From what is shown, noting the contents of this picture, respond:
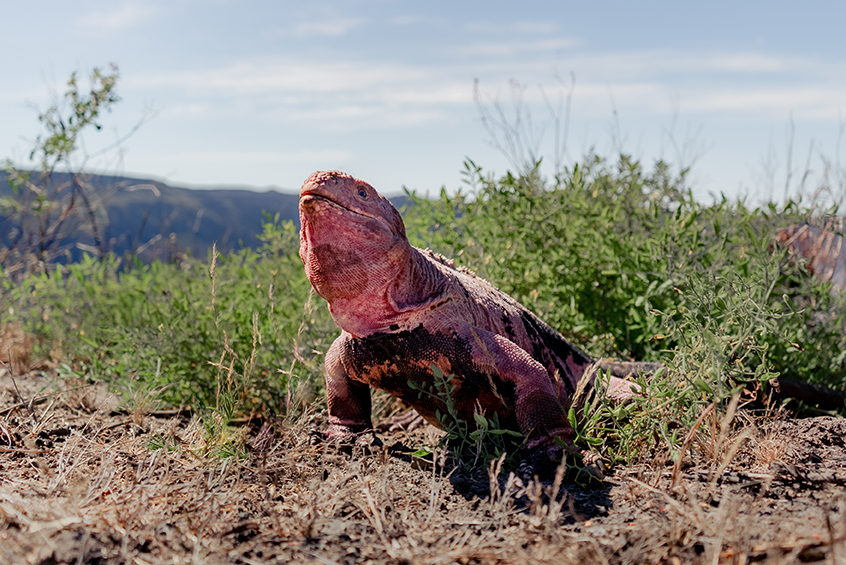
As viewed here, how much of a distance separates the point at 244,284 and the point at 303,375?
1501 millimetres

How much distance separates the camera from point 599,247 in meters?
5.09

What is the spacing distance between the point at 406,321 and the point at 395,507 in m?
0.91

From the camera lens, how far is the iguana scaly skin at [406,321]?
300cm

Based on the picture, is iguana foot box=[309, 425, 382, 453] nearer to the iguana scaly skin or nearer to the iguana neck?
the iguana scaly skin

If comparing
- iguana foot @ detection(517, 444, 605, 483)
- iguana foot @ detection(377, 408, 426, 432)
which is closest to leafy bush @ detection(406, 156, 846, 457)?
iguana foot @ detection(517, 444, 605, 483)

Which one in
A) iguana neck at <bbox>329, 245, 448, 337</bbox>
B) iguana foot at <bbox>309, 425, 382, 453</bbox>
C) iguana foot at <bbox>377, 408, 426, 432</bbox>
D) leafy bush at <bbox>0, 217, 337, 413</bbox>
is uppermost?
iguana neck at <bbox>329, 245, 448, 337</bbox>

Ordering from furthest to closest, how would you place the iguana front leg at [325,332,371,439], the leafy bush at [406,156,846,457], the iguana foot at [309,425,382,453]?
the leafy bush at [406,156,846,457] < the iguana front leg at [325,332,371,439] < the iguana foot at [309,425,382,453]

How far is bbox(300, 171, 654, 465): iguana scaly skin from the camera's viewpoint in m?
3.00

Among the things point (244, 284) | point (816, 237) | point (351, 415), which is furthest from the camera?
point (816, 237)

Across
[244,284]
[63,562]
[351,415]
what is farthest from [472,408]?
[244,284]

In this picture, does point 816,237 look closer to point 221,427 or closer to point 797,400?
point 797,400

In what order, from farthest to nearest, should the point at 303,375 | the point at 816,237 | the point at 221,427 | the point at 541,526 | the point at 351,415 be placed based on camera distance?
1. the point at 816,237
2. the point at 303,375
3. the point at 351,415
4. the point at 221,427
5. the point at 541,526

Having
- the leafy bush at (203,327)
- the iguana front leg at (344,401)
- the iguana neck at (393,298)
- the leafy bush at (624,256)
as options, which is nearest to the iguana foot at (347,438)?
the iguana front leg at (344,401)

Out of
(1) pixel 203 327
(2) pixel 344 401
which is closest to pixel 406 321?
(2) pixel 344 401
